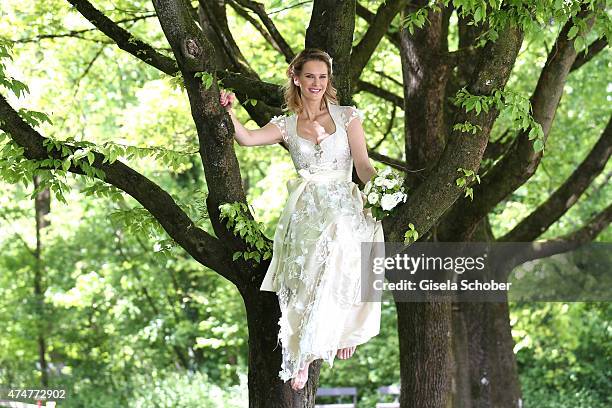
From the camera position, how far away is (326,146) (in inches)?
207

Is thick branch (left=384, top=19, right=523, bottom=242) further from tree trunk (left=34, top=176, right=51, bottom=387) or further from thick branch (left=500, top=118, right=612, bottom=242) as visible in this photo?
tree trunk (left=34, top=176, right=51, bottom=387)

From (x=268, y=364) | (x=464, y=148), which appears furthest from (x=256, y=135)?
(x=268, y=364)

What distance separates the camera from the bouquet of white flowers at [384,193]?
496 centimetres

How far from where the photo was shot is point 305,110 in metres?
5.33

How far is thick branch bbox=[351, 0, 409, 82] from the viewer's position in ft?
22.6

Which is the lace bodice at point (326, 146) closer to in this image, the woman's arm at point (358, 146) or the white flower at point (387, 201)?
the woman's arm at point (358, 146)

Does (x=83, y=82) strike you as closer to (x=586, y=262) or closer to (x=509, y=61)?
(x=586, y=262)

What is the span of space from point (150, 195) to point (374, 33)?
2.40 metres

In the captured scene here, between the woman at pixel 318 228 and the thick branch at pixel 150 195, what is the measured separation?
42 cm

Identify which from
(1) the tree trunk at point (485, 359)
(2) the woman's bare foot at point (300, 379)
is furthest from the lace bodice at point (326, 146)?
(1) the tree trunk at point (485, 359)

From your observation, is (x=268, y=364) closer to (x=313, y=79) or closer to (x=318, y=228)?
(x=318, y=228)

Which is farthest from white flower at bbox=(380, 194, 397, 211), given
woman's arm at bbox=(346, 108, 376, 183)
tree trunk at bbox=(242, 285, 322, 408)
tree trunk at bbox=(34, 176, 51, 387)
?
tree trunk at bbox=(34, 176, 51, 387)

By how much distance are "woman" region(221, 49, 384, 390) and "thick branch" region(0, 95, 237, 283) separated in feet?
1.39

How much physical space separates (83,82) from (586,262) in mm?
7782
